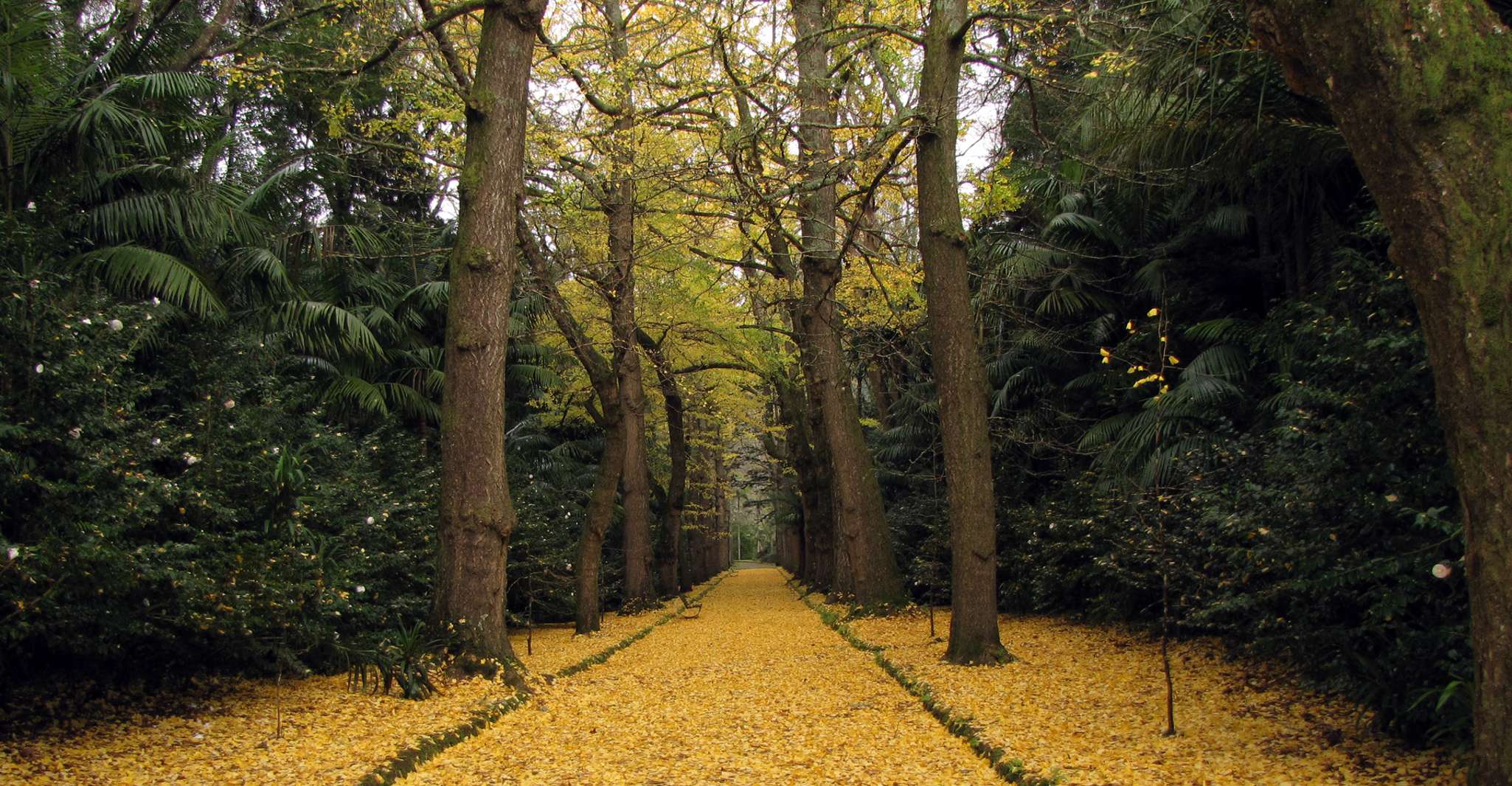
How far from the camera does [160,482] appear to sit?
5.87 metres

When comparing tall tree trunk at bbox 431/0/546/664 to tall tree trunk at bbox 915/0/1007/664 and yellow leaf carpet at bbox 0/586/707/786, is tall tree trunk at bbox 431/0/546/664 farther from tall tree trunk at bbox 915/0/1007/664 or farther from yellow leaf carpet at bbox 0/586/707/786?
tall tree trunk at bbox 915/0/1007/664

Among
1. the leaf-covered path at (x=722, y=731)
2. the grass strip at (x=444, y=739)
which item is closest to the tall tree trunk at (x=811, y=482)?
the leaf-covered path at (x=722, y=731)

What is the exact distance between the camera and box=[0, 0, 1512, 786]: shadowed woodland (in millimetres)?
4605

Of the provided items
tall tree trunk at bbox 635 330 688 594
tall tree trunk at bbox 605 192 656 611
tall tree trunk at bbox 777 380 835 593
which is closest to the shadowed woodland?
tall tree trunk at bbox 605 192 656 611

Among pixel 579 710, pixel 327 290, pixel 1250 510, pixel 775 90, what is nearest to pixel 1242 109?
pixel 1250 510

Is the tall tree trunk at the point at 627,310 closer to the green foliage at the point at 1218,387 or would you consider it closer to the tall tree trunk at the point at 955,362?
the tall tree trunk at the point at 955,362

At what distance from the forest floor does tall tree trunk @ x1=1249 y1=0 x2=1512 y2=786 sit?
162cm

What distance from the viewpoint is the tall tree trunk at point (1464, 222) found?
3.03 m

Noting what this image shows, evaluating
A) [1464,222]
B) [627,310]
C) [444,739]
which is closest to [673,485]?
[627,310]

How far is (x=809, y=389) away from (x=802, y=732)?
10979 mm

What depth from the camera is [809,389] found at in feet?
56.1

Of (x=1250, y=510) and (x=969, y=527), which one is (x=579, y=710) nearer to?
(x=969, y=527)

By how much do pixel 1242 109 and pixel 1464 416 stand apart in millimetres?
4760

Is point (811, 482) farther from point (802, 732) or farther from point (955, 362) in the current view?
point (802, 732)
